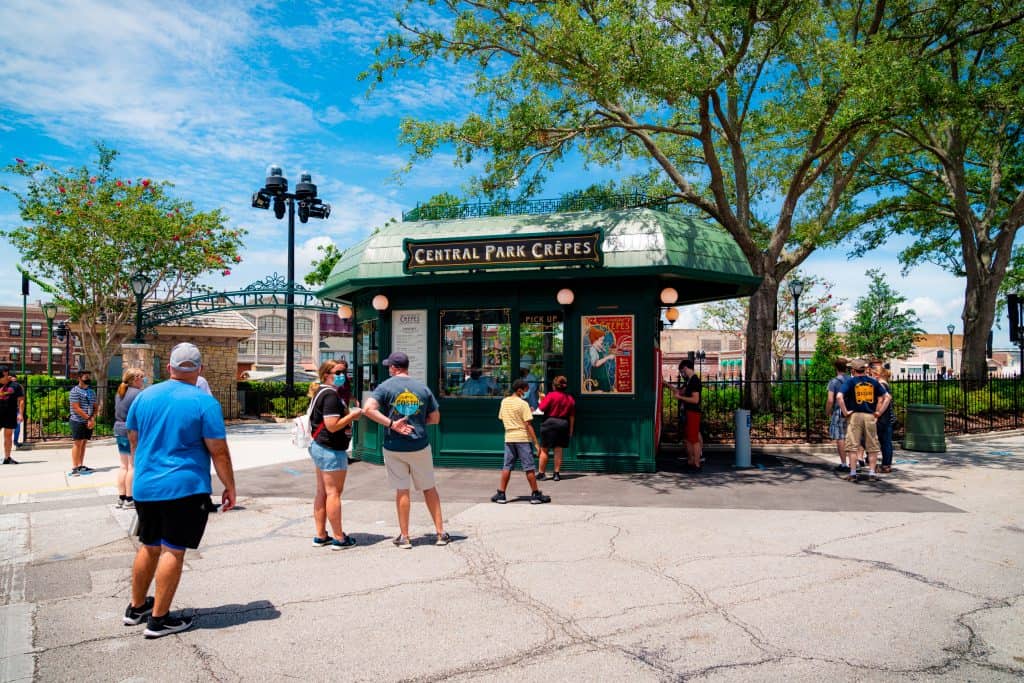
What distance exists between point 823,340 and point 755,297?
26596 mm

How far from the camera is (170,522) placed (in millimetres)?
4285

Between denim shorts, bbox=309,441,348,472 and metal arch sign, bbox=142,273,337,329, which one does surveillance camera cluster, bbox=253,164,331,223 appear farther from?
denim shorts, bbox=309,441,348,472

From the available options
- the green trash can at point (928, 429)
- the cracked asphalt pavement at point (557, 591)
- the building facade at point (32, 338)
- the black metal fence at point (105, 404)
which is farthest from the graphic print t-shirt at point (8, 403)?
the building facade at point (32, 338)

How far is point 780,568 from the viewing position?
5.83 m

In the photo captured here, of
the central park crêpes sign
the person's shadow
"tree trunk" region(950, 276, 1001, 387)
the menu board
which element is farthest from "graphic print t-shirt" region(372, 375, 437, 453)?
"tree trunk" region(950, 276, 1001, 387)

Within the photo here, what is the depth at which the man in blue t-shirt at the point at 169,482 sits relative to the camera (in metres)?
4.31

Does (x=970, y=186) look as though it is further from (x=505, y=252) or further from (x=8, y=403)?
(x=8, y=403)

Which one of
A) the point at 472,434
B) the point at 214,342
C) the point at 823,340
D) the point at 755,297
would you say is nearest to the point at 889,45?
the point at 755,297

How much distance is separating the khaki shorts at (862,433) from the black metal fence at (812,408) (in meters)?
3.76

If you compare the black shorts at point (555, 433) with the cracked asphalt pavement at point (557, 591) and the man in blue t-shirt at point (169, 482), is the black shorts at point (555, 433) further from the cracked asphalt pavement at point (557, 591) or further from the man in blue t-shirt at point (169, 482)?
the man in blue t-shirt at point (169, 482)

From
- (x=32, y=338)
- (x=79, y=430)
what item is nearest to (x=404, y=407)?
(x=79, y=430)

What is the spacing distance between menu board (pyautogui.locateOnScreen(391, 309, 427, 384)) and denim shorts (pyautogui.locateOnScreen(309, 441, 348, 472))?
5.35 metres

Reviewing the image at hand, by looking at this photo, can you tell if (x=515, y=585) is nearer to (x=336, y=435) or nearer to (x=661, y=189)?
(x=336, y=435)

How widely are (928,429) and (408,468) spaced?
11.9 metres
